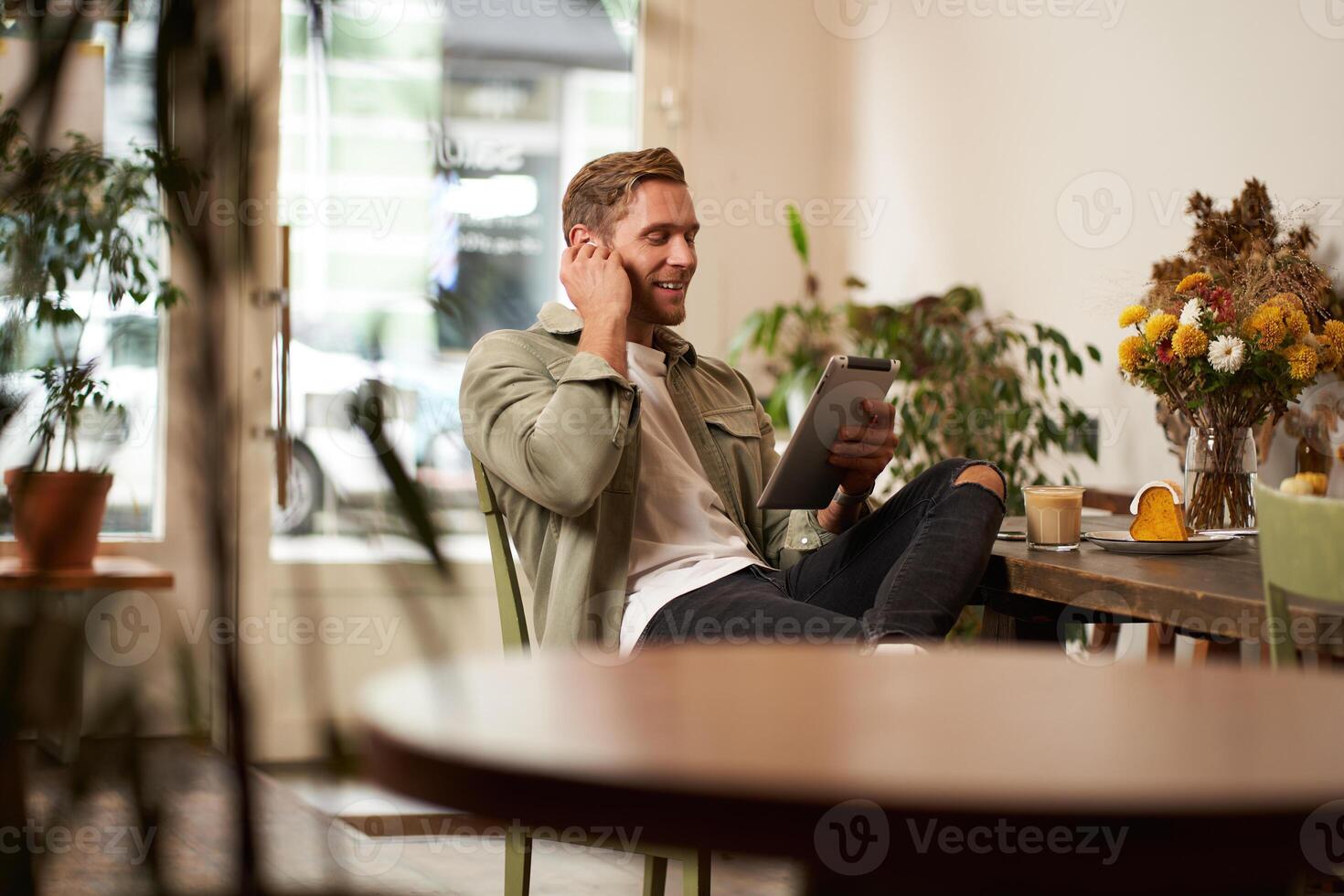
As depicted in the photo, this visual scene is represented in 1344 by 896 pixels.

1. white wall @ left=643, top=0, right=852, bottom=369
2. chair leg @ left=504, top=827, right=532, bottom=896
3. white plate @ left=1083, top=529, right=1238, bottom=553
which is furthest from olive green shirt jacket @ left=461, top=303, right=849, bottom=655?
white wall @ left=643, top=0, right=852, bottom=369

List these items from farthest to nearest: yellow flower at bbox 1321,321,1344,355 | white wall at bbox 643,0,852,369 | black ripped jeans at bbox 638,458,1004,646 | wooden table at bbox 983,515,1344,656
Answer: white wall at bbox 643,0,852,369 < yellow flower at bbox 1321,321,1344,355 < black ripped jeans at bbox 638,458,1004,646 < wooden table at bbox 983,515,1344,656

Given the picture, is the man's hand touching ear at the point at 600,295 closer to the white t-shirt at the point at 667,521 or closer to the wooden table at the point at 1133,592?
the white t-shirt at the point at 667,521

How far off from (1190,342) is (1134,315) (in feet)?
0.51

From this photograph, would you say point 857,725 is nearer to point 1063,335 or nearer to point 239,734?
point 239,734

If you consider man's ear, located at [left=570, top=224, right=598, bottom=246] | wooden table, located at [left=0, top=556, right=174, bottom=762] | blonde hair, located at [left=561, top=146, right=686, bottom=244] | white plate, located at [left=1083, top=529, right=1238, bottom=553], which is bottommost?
white plate, located at [left=1083, top=529, right=1238, bottom=553]

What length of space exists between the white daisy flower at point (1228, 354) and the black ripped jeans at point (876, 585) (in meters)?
0.43

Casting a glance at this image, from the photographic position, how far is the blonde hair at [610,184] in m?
2.31

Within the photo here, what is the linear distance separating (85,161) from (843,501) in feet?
6.16

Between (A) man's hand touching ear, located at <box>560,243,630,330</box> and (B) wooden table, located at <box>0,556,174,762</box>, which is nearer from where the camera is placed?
(B) wooden table, located at <box>0,556,174,762</box>

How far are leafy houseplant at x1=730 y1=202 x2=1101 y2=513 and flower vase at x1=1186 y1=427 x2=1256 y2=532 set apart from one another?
0.96 m

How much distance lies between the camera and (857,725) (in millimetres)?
666

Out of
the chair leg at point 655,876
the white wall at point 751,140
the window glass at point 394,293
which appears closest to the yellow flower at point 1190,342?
the chair leg at point 655,876

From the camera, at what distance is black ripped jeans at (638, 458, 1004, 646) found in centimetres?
174

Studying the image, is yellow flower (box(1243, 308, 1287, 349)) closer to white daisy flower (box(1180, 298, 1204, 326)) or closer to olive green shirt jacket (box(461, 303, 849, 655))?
white daisy flower (box(1180, 298, 1204, 326))
